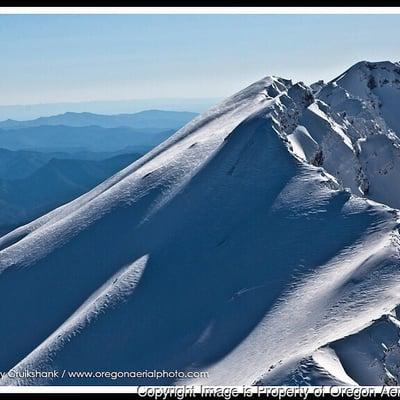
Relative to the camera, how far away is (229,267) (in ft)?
165

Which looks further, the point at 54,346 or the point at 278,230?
the point at 278,230

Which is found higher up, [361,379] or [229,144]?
[229,144]

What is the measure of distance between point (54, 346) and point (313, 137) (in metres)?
41.6

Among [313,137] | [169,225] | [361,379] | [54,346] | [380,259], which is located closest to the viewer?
[361,379]

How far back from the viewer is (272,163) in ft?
200

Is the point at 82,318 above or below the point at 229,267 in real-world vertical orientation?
below

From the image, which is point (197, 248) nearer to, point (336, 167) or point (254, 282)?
point (254, 282)

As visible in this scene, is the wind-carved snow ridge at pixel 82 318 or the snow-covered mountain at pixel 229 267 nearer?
the snow-covered mountain at pixel 229 267

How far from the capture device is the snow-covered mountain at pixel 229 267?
34594 millimetres

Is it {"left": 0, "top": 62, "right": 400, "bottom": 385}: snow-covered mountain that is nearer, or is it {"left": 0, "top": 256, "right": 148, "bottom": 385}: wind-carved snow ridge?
{"left": 0, "top": 62, "right": 400, "bottom": 385}: snow-covered mountain

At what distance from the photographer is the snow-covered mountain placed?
34.6 metres

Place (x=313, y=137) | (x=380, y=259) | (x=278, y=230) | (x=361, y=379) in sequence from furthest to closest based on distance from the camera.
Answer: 1. (x=313, y=137)
2. (x=278, y=230)
3. (x=380, y=259)
4. (x=361, y=379)

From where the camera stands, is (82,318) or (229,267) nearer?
(82,318)

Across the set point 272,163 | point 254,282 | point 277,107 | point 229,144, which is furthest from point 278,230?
point 277,107
